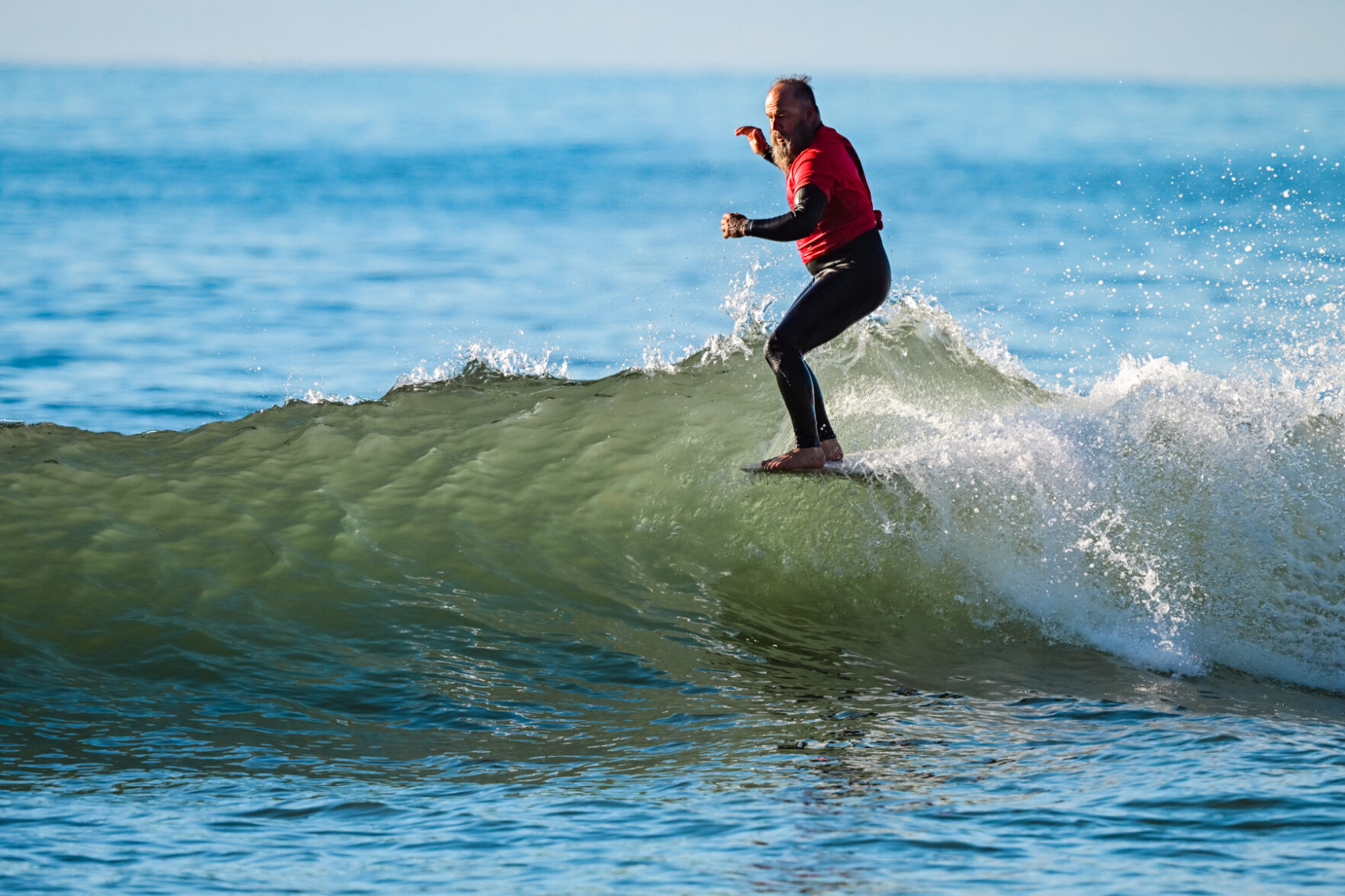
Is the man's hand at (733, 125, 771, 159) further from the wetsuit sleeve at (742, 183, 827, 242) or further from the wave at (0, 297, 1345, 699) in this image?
the wave at (0, 297, 1345, 699)

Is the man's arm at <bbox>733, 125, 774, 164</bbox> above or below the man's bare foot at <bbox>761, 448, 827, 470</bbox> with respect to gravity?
above

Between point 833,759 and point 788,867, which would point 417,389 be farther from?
point 788,867

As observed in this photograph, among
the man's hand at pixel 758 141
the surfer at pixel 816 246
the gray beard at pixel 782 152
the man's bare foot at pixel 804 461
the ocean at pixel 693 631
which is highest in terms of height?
the man's hand at pixel 758 141

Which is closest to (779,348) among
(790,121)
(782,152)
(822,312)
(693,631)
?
(822,312)

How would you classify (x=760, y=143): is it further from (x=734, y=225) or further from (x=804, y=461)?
(x=804, y=461)

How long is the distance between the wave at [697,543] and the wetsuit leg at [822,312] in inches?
30.3

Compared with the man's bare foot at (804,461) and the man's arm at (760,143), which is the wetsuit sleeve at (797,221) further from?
the man's bare foot at (804,461)

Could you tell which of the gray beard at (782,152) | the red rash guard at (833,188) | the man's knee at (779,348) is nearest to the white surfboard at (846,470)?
the man's knee at (779,348)

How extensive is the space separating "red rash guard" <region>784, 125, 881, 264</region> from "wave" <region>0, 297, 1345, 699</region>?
1.17m

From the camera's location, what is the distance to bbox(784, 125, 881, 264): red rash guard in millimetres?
5797

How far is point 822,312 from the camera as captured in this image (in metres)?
5.97

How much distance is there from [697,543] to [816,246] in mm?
1820

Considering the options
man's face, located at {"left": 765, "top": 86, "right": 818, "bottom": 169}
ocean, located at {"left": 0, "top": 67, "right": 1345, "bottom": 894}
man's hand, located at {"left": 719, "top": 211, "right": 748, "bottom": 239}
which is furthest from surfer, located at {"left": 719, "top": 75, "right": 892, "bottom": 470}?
ocean, located at {"left": 0, "top": 67, "right": 1345, "bottom": 894}

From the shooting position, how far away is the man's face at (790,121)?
579 cm
